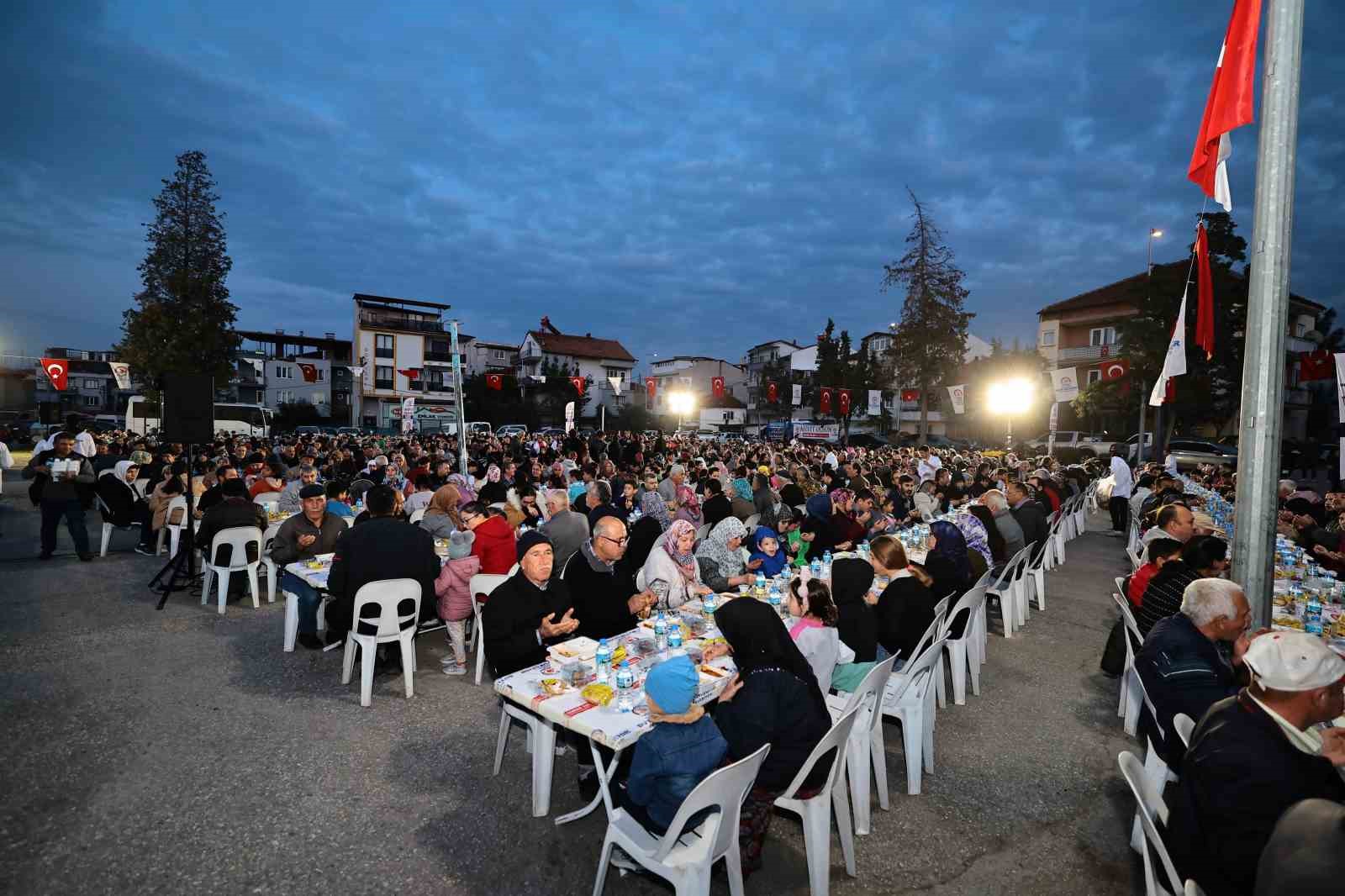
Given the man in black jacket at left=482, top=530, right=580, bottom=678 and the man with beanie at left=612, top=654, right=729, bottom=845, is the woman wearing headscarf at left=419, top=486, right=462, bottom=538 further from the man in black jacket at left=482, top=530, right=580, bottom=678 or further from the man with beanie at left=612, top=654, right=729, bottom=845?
the man with beanie at left=612, top=654, right=729, bottom=845

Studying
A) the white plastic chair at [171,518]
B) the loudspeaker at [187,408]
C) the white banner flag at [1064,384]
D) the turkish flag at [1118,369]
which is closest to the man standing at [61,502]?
the white plastic chair at [171,518]

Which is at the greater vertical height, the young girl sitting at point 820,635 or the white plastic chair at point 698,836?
the young girl sitting at point 820,635

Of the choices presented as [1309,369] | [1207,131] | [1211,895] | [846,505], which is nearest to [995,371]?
[1309,369]

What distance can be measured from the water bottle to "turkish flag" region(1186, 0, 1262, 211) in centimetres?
541

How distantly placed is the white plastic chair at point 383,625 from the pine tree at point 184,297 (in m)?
21.4

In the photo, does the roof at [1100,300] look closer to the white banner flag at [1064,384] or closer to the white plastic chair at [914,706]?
the white banner flag at [1064,384]

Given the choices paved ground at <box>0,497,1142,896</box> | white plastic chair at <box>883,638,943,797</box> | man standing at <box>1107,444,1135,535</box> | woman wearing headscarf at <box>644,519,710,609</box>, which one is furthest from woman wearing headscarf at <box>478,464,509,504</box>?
man standing at <box>1107,444,1135,535</box>

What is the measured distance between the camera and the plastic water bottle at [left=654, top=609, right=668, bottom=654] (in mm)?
4246

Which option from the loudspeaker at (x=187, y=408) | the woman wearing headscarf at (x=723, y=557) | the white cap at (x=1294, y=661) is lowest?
the woman wearing headscarf at (x=723, y=557)

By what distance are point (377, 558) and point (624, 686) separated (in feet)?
9.37

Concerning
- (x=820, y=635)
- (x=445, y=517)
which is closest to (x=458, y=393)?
(x=445, y=517)

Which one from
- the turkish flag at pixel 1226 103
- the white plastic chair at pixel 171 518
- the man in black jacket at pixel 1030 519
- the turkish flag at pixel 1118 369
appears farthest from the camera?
the turkish flag at pixel 1118 369

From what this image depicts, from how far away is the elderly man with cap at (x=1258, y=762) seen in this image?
7.25ft

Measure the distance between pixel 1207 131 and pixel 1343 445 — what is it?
4.34 m
